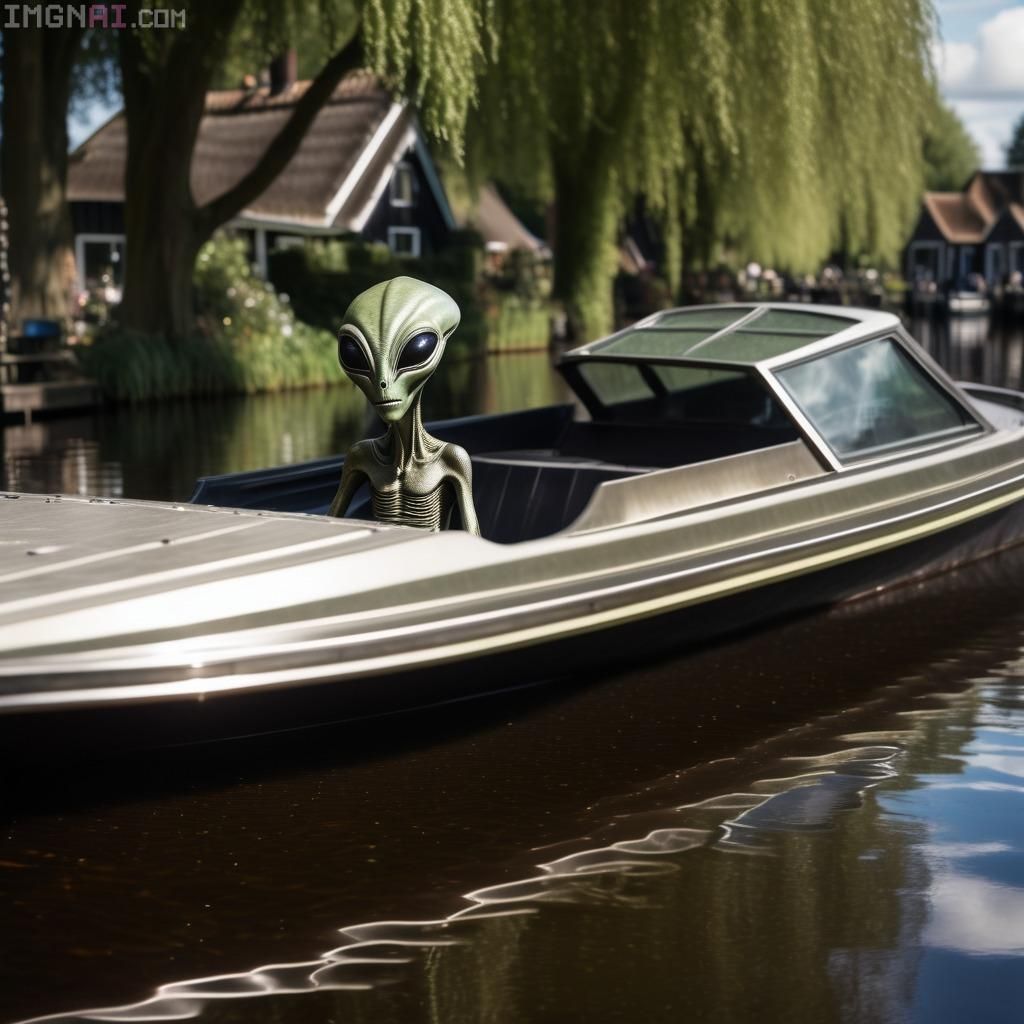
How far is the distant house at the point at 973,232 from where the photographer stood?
80.3 meters

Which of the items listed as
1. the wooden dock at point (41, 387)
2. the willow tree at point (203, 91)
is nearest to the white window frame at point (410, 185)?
the willow tree at point (203, 91)

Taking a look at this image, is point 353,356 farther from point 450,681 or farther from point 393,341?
point 450,681

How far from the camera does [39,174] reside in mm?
21797

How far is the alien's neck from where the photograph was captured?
5801mm

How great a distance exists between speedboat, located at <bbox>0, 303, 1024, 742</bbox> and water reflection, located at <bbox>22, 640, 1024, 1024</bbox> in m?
0.99

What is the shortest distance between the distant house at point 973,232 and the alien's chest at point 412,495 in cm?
7757

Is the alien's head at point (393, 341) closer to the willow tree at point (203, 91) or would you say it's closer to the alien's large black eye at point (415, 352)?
the alien's large black eye at point (415, 352)

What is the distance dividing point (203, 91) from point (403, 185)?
83.1 ft

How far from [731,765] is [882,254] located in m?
36.7

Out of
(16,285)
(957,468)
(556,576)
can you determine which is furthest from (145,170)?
(556,576)

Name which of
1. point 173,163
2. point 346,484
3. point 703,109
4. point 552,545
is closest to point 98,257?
point 173,163

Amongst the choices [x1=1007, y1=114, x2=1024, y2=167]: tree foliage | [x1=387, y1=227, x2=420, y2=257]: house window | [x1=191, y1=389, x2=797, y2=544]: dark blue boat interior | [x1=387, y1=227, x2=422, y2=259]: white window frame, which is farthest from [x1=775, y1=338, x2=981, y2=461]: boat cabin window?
[x1=1007, y1=114, x2=1024, y2=167]: tree foliage

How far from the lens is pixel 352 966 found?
381 centimetres

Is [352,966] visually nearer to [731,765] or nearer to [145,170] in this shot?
[731,765]
